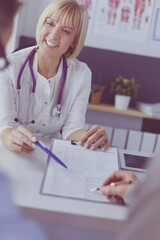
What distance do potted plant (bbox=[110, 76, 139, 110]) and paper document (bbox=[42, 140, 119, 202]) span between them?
5.03 feet

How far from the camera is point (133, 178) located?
2.81 ft

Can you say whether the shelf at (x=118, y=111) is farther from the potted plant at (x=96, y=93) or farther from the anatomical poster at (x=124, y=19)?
the anatomical poster at (x=124, y=19)

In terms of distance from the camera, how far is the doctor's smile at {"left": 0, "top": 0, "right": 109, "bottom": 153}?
144cm

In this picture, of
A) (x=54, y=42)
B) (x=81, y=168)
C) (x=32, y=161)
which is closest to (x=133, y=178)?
(x=81, y=168)

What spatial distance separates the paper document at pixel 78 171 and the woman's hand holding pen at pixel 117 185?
0.02m

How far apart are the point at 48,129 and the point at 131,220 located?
3.64 ft

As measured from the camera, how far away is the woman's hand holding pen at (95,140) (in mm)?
1149

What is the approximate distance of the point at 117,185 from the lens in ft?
2.72

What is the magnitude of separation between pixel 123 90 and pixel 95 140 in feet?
5.18

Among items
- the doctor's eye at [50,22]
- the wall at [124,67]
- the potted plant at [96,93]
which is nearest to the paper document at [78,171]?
the doctor's eye at [50,22]

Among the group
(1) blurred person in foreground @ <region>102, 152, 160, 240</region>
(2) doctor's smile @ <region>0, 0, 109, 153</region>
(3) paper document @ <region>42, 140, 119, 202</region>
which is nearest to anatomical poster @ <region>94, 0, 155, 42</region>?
(2) doctor's smile @ <region>0, 0, 109, 153</region>

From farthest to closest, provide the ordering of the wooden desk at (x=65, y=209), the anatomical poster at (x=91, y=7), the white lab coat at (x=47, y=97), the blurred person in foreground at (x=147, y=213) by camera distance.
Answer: the anatomical poster at (x=91, y=7)
the white lab coat at (x=47, y=97)
the wooden desk at (x=65, y=209)
the blurred person in foreground at (x=147, y=213)

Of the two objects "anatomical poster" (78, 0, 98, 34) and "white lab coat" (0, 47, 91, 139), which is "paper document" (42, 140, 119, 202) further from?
"anatomical poster" (78, 0, 98, 34)

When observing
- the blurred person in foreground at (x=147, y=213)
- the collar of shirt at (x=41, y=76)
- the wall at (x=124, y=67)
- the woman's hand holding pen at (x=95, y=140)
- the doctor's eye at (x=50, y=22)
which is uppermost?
the doctor's eye at (x=50, y=22)
